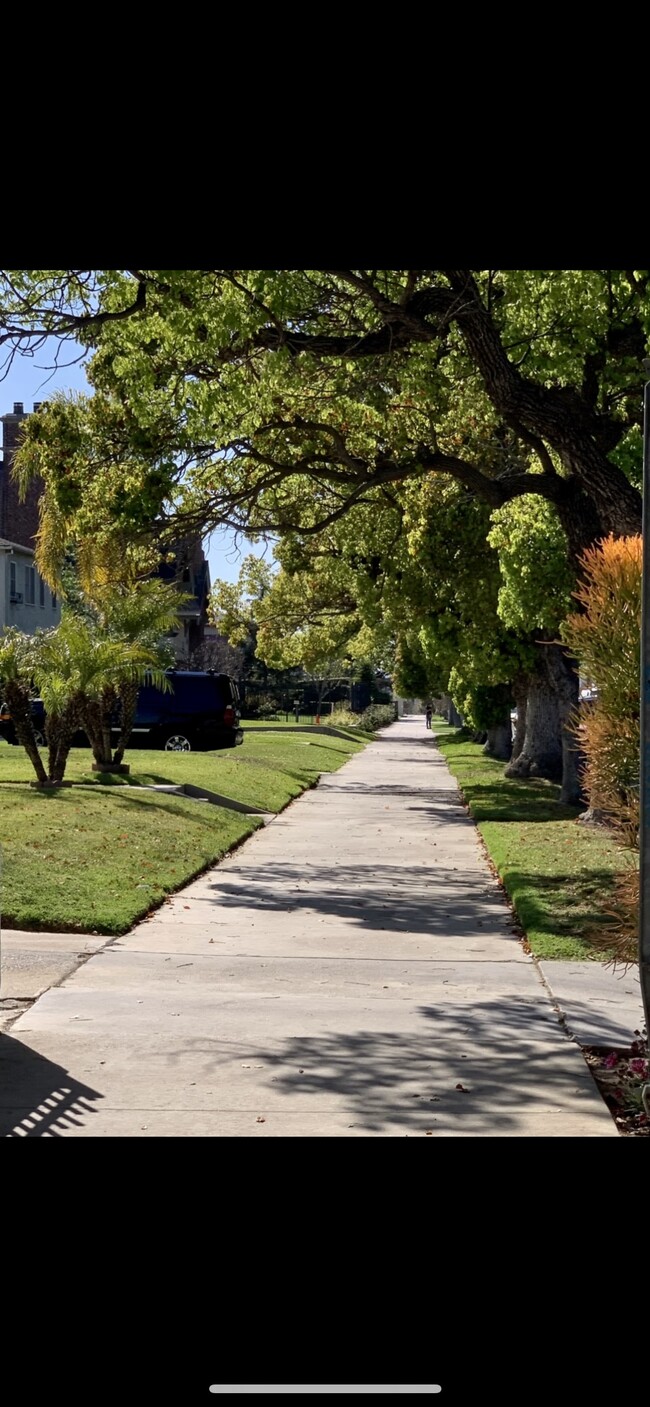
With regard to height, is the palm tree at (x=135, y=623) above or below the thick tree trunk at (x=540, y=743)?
above

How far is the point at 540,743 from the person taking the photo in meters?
28.8

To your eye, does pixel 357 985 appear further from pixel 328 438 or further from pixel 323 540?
pixel 323 540

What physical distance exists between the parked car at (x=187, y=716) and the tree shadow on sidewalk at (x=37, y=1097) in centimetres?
2379

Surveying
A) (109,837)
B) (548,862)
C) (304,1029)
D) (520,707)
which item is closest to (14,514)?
(520,707)

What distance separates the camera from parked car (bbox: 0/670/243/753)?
103ft

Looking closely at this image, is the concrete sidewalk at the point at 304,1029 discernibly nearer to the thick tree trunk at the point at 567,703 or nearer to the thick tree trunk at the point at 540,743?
the thick tree trunk at the point at 567,703

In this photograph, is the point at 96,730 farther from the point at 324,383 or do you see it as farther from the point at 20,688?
the point at 324,383

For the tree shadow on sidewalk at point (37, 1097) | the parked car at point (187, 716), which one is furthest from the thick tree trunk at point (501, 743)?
the tree shadow on sidewalk at point (37, 1097)

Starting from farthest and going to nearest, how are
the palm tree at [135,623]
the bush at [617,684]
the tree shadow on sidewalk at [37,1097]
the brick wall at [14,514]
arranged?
the brick wall at [14,514], the palm tree at [135,623], the bush at [617,684], the tree shadow on sidewalk at [37,1097]

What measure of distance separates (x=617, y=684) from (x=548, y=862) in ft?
27.7

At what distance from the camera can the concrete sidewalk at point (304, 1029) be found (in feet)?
22.1
